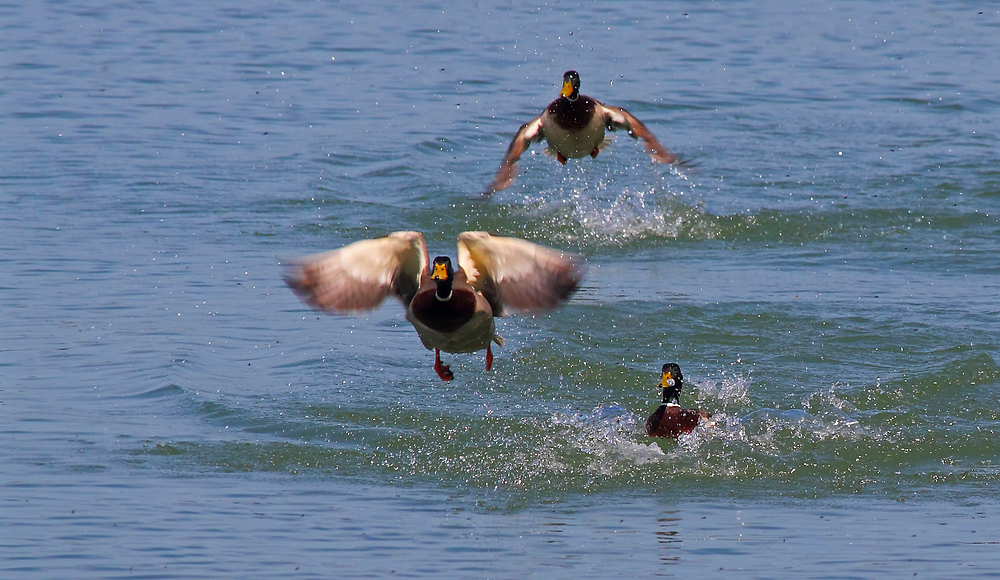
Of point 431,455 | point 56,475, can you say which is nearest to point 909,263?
point 431,455

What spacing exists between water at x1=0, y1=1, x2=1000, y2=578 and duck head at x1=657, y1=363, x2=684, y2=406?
444 millimetres

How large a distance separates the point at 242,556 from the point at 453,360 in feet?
15.8

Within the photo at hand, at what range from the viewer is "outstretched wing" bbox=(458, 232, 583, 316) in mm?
7656

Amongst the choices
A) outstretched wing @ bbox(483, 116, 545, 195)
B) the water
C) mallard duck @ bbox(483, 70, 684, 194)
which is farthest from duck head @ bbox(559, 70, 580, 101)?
the water

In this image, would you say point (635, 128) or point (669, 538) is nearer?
point (669, 538)

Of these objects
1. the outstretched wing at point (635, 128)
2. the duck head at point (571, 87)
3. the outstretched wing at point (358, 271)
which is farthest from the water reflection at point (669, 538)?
the duck head at point (571, 87)

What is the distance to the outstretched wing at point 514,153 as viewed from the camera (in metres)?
10.9

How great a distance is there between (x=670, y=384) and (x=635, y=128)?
2.82 meters

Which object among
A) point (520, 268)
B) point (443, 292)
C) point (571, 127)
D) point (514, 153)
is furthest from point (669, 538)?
point (571, 127)

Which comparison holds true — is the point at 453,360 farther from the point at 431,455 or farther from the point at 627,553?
the point at 627,553

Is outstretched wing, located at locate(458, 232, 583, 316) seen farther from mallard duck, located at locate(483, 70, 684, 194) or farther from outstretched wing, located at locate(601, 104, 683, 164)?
mallard duck, located at locate(483, 70, 684, 194)

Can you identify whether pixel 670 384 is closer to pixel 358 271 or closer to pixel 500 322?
pixel 500 322

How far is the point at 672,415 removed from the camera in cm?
998

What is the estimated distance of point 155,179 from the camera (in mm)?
17047
